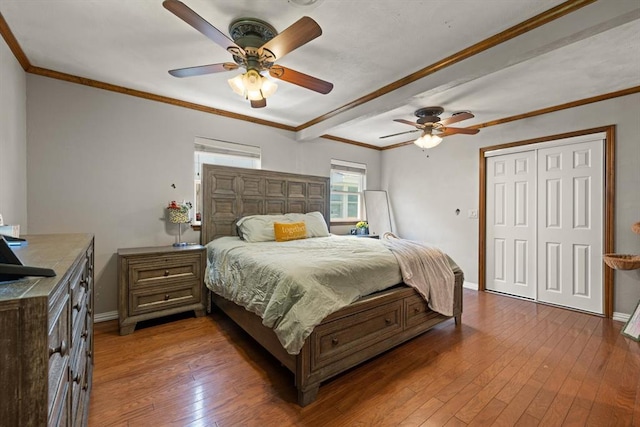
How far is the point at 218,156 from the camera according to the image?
12.5 ft

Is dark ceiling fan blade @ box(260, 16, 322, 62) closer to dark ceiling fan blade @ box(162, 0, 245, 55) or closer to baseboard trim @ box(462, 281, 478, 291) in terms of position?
dark ceiling fan blade @ box(162, 0, 245, 55)

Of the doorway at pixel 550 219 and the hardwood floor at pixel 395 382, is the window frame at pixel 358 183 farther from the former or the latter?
the hardwood floor at pixel 395 382

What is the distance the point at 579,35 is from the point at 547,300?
3299mm

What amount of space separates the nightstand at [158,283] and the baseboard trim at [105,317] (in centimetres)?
52

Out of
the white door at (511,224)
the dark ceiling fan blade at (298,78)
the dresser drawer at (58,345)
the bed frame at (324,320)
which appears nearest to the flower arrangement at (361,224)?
the bed frame at (324,320)

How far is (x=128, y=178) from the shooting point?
3.11 meters

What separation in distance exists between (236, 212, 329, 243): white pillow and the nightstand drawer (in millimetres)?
776

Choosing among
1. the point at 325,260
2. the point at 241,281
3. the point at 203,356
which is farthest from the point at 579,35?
the point at 203,356

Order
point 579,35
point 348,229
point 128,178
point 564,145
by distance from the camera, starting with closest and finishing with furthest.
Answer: point 579,35
point 128,178
point 564,145
point 348,229

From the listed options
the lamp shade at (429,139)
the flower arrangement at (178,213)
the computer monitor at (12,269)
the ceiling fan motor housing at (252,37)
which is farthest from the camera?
the lamp shade at (429,139)

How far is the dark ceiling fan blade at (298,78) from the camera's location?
2084mm

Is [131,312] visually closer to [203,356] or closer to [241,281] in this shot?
[203,356]

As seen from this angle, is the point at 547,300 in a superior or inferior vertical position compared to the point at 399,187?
inferior

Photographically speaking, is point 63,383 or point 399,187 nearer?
point 63,383
